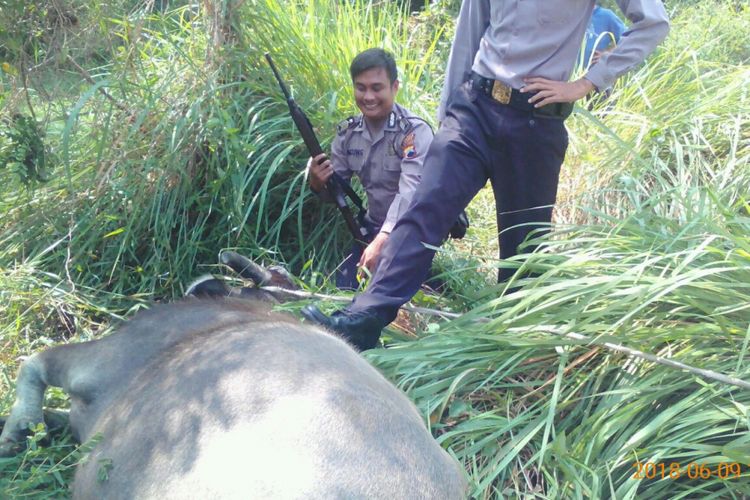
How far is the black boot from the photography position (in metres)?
3.28

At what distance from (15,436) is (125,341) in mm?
507

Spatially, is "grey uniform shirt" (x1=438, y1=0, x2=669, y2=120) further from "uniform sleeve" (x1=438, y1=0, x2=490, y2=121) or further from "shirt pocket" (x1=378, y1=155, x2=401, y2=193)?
"shirt pocket" (x1=378, y1=155, x2=401, y2=193)

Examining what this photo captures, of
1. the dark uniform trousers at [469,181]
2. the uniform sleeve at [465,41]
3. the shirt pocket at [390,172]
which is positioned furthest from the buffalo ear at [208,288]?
the uniform sleeve at [465,41]

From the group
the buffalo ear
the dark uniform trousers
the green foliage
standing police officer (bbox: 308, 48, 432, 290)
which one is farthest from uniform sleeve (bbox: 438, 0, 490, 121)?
the green foliage

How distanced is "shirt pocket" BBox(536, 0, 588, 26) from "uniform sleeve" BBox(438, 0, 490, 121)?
1.29ft

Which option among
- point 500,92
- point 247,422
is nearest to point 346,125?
point 500,92

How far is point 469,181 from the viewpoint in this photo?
3574 mm

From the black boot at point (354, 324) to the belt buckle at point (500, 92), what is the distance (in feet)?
3.66

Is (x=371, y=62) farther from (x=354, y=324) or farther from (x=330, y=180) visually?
(x=354, y=324)

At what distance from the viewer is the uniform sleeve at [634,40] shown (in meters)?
3.52

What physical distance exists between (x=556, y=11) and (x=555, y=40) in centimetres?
12

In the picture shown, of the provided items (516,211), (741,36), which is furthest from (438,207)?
(741,36)

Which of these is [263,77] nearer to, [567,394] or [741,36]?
[567,394]

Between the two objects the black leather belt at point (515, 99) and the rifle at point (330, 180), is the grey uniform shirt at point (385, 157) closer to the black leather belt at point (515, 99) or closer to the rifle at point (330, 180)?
the rifle at point (330, 180)
